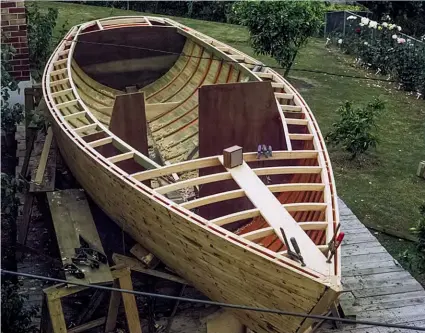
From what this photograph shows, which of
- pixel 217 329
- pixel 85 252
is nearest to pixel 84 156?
pixel 85 252

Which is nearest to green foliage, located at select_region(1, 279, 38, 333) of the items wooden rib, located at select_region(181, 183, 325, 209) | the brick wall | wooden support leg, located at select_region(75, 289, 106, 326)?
wooden support leg, located at select_region(75, 289, 106, 326)

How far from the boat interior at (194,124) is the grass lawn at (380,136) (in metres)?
2.17

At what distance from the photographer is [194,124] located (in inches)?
368

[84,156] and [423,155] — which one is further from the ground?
[84,156]

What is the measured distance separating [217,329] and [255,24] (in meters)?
8.06

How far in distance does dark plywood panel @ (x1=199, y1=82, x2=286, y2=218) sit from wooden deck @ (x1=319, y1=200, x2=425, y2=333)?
5.54 ft

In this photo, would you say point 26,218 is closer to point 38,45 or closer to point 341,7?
point 38,45

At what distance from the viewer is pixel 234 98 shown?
25.0 feet

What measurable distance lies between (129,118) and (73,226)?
1.74 meters

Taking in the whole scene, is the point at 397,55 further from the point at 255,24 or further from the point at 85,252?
the point at 85,252

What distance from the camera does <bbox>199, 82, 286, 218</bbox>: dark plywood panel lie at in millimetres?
7551

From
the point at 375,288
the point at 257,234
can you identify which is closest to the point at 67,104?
the point at 257,234

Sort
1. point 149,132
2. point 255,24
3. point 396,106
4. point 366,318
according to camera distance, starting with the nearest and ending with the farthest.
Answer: point 366,318
point 149,132
point 255,24
point 396,106

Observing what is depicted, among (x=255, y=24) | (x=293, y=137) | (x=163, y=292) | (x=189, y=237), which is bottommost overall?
(x=163, y=292)
